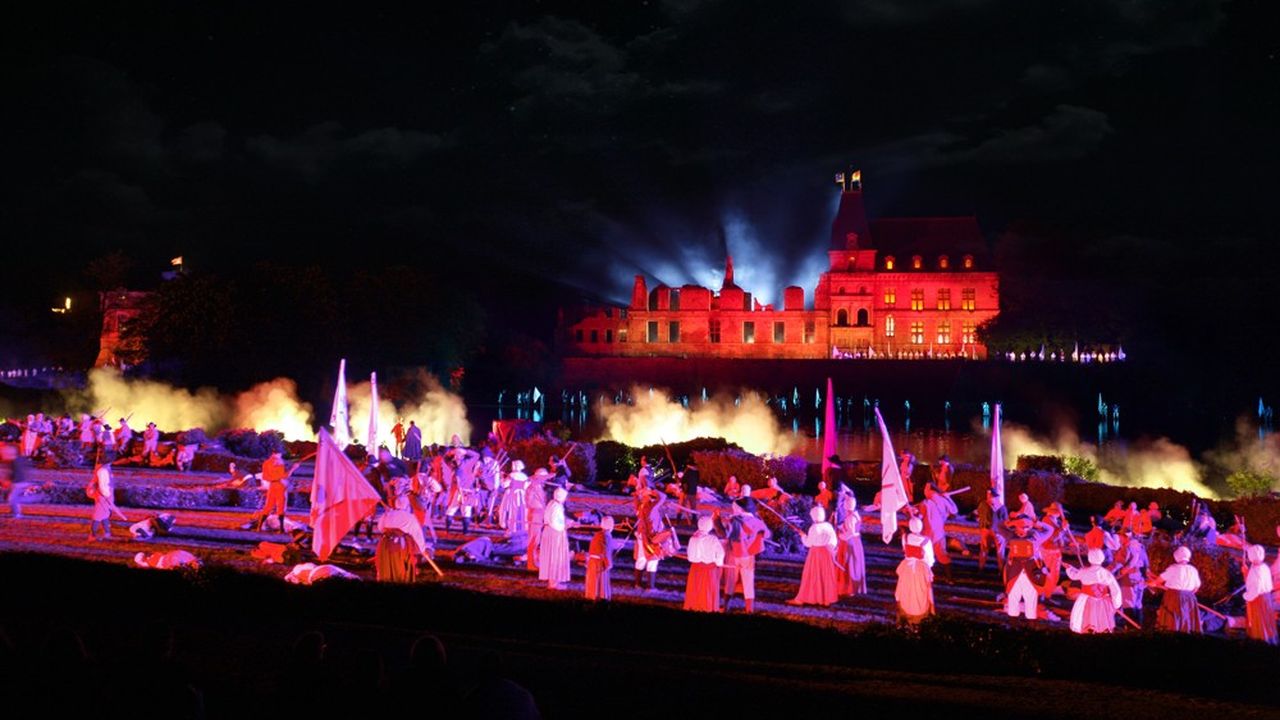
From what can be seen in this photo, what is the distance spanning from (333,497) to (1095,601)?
8609 mm

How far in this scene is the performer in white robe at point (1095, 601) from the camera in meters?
10.4

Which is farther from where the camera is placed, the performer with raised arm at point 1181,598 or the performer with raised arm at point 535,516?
the performer with raised arm at point 535,516

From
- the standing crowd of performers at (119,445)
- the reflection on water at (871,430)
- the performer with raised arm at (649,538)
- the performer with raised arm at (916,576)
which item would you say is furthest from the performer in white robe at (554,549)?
the reflection on water at (871,430)

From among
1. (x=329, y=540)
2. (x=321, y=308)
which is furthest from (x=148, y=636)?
(x=321, y=308)

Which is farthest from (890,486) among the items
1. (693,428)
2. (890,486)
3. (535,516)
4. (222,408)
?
(222,408)

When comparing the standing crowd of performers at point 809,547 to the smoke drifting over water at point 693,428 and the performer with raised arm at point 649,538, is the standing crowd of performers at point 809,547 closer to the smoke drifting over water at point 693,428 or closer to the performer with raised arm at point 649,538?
the performer with raised arm at point 649,538

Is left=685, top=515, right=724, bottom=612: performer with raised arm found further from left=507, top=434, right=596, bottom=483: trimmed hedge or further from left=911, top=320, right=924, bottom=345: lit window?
left=911, top=320, right=924, bottom=345: lit window

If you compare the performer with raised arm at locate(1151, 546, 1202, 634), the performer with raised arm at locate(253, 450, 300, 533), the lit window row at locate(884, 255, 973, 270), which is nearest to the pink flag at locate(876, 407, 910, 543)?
the performer with raised arm at locate(1151, 546, 1202, 634)

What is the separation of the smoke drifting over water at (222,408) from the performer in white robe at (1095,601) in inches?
1175

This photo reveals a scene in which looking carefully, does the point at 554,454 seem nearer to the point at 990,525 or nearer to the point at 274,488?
the point at 274,488

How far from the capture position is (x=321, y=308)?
153ft

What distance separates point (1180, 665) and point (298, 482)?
739 inches

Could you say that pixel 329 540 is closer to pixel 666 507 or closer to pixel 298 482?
pixel 666 507

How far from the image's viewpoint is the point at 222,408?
40.0m
